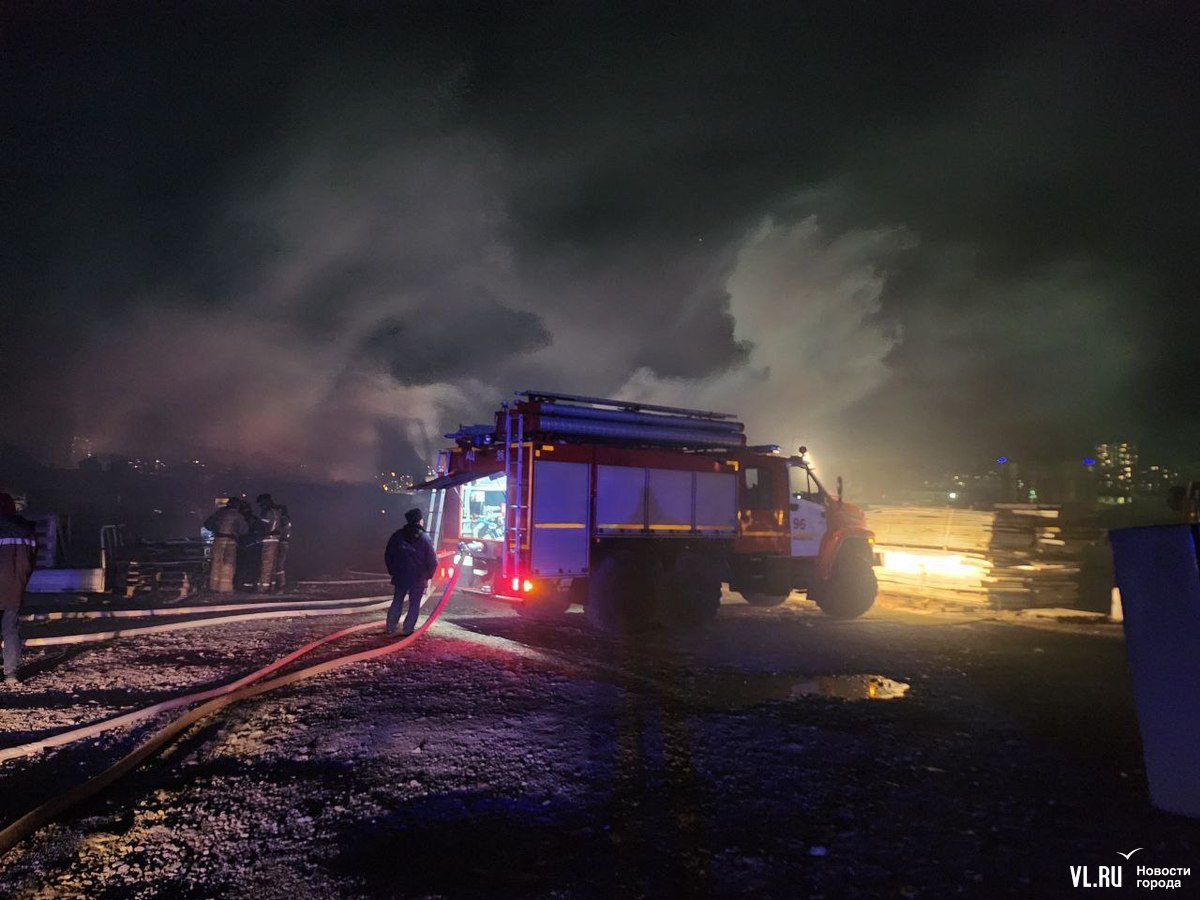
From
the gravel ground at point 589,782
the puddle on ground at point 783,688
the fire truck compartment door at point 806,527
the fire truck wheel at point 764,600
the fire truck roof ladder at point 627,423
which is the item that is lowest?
the puddle on ground at point 783,688

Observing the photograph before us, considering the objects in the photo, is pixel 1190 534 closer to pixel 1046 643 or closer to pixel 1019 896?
pixel 1019 896

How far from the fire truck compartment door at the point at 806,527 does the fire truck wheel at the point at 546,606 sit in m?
4.14

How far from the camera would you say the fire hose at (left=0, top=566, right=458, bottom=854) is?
3.21m

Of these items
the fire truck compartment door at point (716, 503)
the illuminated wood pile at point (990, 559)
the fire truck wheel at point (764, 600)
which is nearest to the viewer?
the fire truck compartment door at point (716, 503)

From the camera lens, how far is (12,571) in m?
5.75

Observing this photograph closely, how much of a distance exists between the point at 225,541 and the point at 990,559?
47.8 feet

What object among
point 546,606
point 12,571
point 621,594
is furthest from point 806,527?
point 12,571

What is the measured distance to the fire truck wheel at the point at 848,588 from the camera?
10.7m

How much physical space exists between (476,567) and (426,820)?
5.74m

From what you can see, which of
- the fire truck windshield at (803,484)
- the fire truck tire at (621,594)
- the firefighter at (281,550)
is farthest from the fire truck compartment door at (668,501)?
the firefighter at (281,550)

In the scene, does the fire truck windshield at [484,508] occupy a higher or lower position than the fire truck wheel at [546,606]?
higher

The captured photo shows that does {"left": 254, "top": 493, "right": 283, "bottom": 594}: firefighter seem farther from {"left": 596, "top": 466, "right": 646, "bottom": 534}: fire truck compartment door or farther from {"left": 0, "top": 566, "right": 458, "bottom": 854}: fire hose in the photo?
{"left": 596, "top": 466, "right": 646, "bottom": 534}: fire truck compartment door

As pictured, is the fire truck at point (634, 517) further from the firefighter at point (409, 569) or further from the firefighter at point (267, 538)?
the firefighter at point (267, 538)

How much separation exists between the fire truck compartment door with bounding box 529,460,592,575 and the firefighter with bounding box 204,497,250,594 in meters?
6.62
